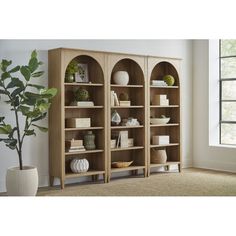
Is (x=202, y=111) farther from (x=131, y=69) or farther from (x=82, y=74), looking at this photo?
(x=82, y=74)

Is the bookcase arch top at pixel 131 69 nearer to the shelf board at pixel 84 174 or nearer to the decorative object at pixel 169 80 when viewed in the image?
the decorative object at pixel 169 80

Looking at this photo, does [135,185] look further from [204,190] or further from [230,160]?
[230,160]

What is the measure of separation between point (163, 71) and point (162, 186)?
2.17 metres

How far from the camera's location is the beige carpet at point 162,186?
17.4ft

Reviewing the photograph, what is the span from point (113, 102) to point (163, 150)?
1248 millimetres

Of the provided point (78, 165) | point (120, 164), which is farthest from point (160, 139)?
point (78, 165)

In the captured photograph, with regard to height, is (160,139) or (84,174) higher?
(160,139)

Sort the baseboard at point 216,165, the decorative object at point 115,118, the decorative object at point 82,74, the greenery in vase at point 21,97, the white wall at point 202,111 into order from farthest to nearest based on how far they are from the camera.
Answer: the white wall at point 202,111 → the baseboard at point 216,165 → the decorative object at point 115,118 → the decorative object at point 82,74 → the greenery in vase at point 21,97

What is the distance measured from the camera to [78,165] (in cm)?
575

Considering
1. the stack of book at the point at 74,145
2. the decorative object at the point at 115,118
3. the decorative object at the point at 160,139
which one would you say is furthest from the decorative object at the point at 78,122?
the decorative object at the point at 160,139

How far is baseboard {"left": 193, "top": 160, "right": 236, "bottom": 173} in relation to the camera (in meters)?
6.97

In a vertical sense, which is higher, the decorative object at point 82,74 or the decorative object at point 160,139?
the decorative object at point 82,74

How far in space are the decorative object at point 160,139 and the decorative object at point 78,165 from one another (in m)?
1.43

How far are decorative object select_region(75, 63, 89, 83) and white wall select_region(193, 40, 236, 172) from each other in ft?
7.51
